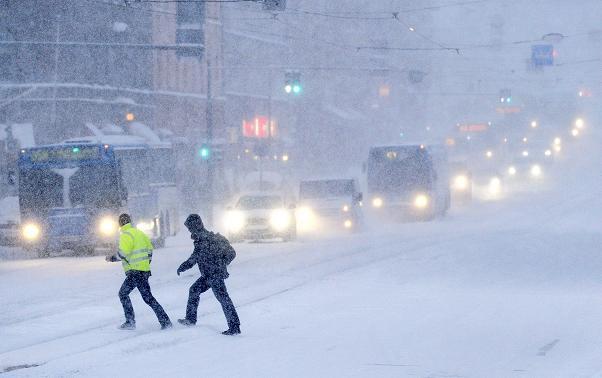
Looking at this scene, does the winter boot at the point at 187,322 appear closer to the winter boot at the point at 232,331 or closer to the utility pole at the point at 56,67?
the winter boot at the point at 232,331

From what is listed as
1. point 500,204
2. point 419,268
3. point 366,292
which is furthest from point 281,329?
point 500,204

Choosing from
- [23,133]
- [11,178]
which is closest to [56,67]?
[23,133]

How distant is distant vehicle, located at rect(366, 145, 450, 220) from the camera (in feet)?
152

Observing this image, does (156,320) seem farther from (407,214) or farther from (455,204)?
(455,204)

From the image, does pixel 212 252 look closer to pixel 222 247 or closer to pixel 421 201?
pixel 222 247

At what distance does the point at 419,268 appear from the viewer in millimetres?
25062

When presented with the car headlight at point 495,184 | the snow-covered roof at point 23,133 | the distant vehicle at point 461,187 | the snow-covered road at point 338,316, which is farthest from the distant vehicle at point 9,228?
the car headlight at point 495,184

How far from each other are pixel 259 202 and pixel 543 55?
26.4m

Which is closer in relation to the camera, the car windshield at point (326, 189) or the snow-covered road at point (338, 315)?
the snow-covered road at point (338, 315)

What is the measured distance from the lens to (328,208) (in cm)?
3894

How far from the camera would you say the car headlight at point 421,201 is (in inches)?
1817

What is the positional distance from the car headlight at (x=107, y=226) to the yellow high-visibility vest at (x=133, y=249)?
15.2 metres

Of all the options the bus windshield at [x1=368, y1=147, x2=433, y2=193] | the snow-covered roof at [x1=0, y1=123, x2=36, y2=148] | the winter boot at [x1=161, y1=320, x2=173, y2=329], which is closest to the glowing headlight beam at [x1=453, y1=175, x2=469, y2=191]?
the bus windshield at [x1=368, y1=147, x2=433, y2=193]

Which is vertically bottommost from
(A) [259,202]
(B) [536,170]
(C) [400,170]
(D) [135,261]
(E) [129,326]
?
(B) [536,170]
